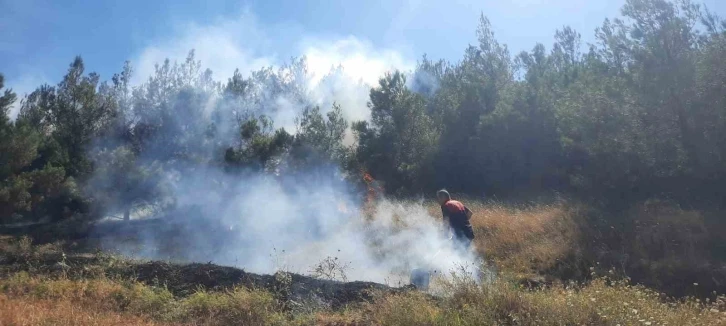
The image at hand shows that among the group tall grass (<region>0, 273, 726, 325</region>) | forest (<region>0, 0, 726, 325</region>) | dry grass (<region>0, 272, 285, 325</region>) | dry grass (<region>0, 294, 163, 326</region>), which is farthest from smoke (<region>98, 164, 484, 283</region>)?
dry grass (<region>0, 294, 163, 326</region>)

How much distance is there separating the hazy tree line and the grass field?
2.17 meters

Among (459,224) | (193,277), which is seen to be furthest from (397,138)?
(193,277)

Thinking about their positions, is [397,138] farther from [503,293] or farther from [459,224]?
[503,293]

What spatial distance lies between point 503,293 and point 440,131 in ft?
63.1

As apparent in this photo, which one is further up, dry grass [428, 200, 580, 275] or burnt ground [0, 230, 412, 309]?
dry grass [428, 200, 580, 275]

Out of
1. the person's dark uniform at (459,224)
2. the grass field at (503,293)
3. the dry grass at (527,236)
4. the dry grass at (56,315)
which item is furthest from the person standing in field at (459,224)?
the dry grass at (56,315)

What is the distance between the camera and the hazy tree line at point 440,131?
520 inches

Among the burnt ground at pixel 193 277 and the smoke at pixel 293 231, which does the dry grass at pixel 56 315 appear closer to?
the burnt ground at pixel 193 277

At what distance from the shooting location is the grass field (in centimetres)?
554

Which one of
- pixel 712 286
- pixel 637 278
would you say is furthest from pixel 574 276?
pixel 712 286

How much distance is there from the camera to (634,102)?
13.6 metres

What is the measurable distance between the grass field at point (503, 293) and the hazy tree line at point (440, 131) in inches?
85.4

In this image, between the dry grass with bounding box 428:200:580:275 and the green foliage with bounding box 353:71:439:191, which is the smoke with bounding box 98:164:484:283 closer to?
the dry grass with bounding box 428:200:580:275

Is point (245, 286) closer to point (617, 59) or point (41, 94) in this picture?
point (617, 59)
